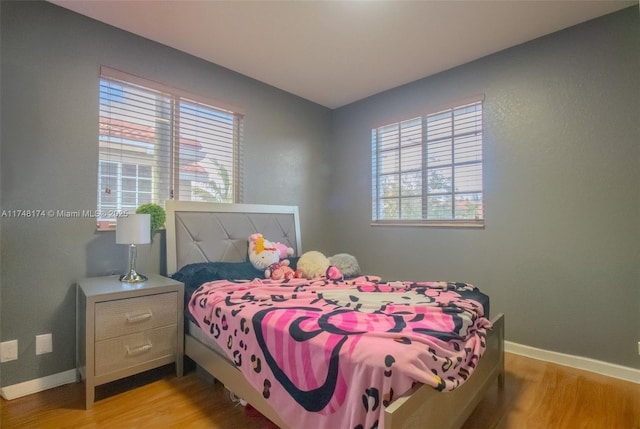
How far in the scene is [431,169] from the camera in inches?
124

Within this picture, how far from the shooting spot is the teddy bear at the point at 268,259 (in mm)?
2553

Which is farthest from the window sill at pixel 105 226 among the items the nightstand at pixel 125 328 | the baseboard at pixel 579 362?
the baseboard at pixel 579 362

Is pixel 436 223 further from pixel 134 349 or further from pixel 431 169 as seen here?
pixel 134 349

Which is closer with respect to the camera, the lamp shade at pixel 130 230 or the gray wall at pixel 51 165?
the gray wall at pixel 51 165

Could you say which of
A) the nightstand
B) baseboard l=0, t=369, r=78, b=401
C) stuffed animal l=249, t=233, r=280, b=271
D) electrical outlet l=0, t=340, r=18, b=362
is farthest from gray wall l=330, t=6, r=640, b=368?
electrical outlet l=0, t=340, r=18, b=362

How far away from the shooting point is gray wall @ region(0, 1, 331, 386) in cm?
193

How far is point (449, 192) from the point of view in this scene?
3.00 meters

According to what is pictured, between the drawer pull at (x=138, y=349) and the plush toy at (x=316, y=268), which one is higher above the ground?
the plush toy at (x=316, y=268)

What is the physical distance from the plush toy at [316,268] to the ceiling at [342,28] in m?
1.77

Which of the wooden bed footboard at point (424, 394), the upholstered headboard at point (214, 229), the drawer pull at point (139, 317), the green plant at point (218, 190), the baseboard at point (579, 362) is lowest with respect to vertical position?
the baseboard at point (579, 362)

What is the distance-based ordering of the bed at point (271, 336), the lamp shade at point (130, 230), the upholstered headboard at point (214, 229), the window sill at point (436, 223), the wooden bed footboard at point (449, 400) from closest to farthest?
1. the wooden bed footboard at point (449, 400)
2. the bed at point (271, 336)
3. the lamp shade at point (130, 230)
4. the upholstered headboard at point (214, 229)
5. the window sill at point (436, 223)

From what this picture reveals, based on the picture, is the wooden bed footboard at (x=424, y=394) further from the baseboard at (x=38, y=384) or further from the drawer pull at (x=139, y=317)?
the baseboard at (x=38, y=384)

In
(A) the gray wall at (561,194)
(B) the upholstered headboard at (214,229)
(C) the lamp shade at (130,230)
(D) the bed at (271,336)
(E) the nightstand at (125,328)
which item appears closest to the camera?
(D) the bed at (271,336)

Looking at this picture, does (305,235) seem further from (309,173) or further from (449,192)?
(449,192)
